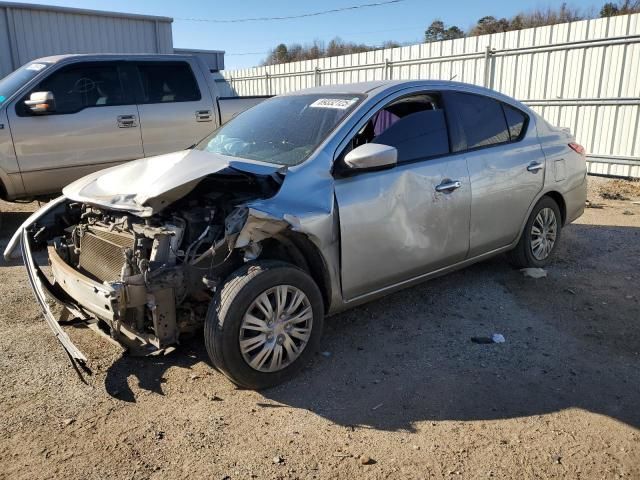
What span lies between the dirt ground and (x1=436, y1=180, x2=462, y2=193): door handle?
1017mm

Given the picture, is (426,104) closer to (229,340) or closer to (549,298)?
(549,298)

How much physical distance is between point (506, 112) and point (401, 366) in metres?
2.57

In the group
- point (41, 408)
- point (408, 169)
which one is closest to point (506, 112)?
point (408, 169)

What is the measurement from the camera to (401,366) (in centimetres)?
364

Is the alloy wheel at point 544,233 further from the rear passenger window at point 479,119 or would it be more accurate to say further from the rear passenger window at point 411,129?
the rear passenger window at point 411,129

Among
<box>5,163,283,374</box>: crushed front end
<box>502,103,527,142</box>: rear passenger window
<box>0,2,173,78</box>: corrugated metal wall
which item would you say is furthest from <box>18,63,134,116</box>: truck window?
<box>0,2,173,78</box>: corrugated metal wall

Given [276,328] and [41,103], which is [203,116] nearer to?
[41,103]

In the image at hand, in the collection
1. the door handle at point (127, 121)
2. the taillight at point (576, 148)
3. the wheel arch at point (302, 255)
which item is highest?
the door handle at point (127, 121)

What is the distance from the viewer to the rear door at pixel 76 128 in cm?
641

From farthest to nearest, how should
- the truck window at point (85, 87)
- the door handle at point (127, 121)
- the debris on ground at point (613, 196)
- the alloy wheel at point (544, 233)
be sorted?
the debris on ground at point (613, 196), the door handle at point (127, 121), the truck window at point (85, 87), the alloy wheel at point (544, 233)

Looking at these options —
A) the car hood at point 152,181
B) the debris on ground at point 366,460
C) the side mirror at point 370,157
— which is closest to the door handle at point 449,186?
Result: the side mirror at point 370,157

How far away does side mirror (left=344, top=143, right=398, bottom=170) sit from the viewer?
138 inches

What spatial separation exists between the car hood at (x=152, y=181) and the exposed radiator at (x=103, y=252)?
22 cm

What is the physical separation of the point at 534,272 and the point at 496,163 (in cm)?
132
